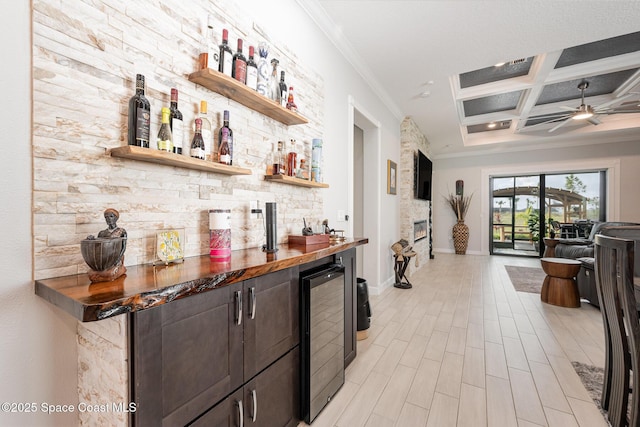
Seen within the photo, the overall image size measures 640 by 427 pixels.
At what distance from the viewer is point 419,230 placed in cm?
627

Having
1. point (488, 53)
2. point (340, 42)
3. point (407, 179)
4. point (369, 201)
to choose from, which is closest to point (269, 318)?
point (340, 42)

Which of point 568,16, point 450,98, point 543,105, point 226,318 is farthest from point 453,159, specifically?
point 226,318

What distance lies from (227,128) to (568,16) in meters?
3.38

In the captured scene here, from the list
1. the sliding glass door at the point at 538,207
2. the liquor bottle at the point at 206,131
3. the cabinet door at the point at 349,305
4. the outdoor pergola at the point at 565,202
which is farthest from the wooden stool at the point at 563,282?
the outdoor pergola at the point at 565,202

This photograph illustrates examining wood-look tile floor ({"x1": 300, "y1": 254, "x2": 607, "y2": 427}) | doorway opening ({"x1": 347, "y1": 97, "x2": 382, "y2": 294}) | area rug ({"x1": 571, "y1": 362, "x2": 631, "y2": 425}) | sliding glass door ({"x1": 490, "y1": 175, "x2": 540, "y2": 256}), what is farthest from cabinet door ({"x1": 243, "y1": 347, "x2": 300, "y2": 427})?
sliding glass door ({"x1": 490, "y1": 175, "x2": 540, "y2": 256})

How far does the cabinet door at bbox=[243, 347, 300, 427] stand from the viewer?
1.19 meters

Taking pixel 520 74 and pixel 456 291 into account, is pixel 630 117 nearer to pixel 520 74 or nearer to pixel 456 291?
pixel 520 74

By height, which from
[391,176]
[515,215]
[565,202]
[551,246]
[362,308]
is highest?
[391,176]

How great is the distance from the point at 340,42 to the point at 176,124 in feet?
7.53

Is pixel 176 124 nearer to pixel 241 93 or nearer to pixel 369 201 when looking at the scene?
pixel 241 93

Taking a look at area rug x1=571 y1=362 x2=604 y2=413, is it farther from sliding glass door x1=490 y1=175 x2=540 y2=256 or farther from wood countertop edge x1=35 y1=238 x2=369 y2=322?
sliding glass door x1=490 y1=175 x2=540 y2=256

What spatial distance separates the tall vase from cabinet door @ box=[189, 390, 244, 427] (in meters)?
8.06

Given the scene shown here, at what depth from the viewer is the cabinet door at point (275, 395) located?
1189 millimetres

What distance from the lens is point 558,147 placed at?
275 inches
